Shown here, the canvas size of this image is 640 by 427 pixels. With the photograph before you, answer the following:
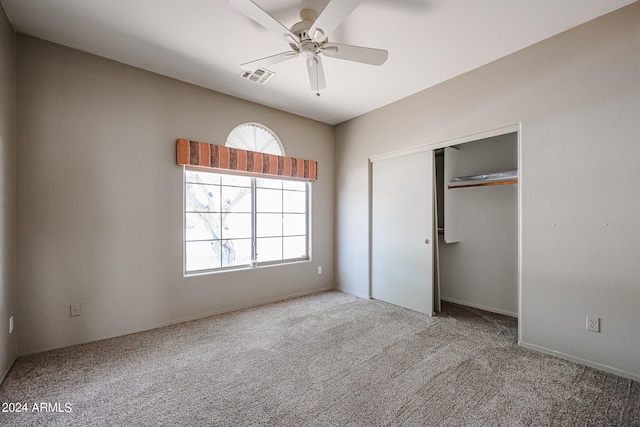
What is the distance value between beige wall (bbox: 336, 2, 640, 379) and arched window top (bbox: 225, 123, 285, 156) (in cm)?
258

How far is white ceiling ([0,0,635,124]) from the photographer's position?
2.12 m

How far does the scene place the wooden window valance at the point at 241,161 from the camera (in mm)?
3271

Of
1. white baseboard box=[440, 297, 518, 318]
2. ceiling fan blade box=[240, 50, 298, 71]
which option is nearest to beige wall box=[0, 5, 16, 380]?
ceiling fan blade box=[240, 50, 298, 71]

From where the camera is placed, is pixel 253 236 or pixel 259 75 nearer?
pixel 259 75

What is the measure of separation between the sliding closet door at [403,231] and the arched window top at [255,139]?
4.97 feet

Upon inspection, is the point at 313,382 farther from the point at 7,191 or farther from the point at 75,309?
the point at 7,191

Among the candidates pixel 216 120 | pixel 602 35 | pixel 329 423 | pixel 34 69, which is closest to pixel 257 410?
pixel 329 423

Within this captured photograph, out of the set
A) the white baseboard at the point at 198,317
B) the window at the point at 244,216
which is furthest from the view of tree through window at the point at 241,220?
the white baseboard at the point at 198,317

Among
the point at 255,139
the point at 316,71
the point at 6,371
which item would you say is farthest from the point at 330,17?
the point at 6,371

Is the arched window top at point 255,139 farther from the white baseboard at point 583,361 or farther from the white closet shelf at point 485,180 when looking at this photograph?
the white baseboard at point 583,361

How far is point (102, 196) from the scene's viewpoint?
9.17 ft

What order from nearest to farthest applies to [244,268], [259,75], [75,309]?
1. [75,309]
2. [259,75]
3. [244,268]

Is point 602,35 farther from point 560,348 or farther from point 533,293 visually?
point 560,348

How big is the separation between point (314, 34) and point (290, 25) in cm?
47
